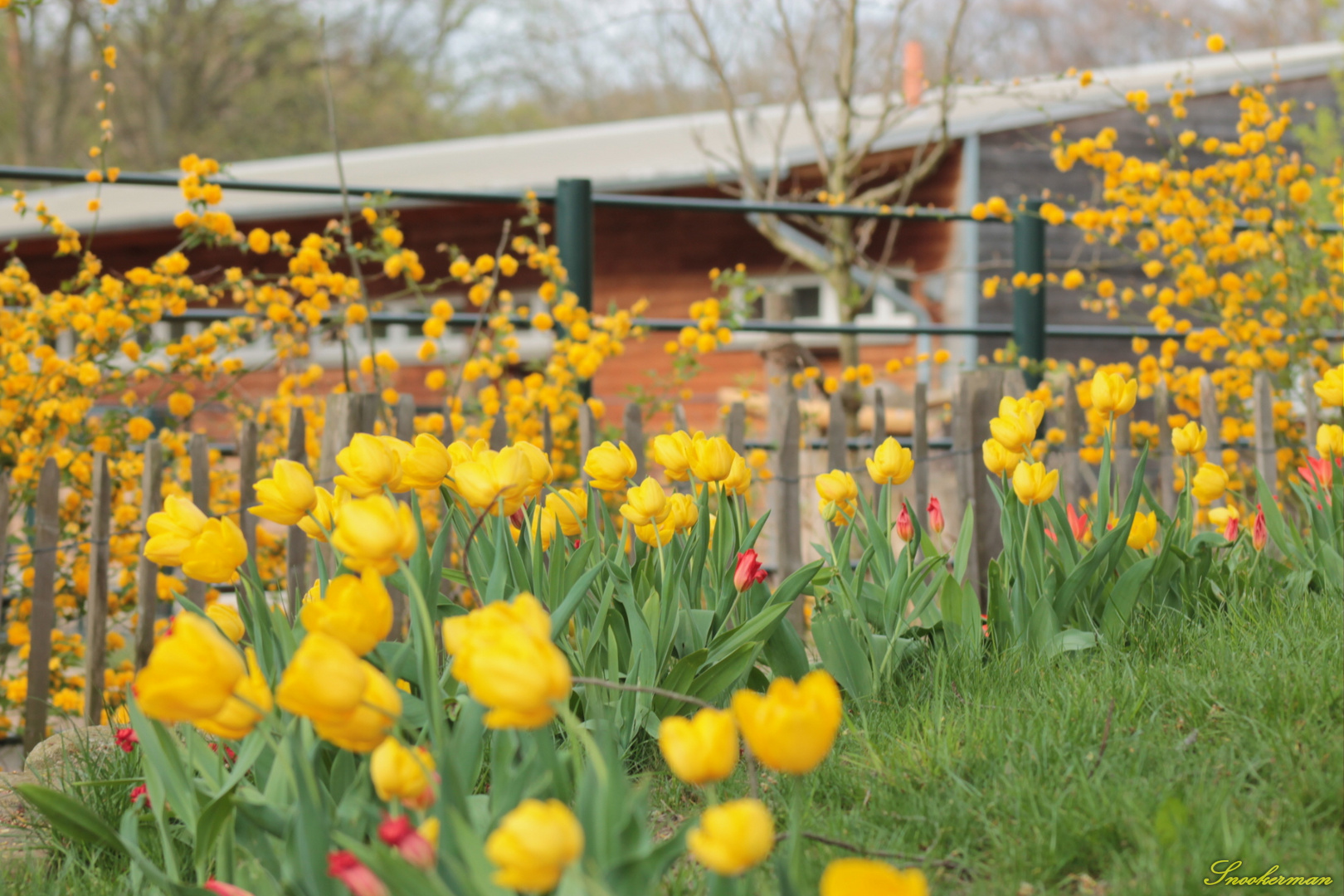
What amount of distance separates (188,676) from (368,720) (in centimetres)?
15

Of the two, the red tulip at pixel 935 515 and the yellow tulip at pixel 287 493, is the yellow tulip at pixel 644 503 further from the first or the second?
the red tulip at pixel 935 515

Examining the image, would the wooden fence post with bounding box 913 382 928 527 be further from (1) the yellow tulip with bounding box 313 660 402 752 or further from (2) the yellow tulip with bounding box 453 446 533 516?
(1) the yellow tulip with bounding box 313 660 402 752

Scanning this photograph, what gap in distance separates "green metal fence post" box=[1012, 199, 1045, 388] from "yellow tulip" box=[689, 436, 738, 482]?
295cm

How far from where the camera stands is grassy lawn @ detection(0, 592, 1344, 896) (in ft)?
3.60

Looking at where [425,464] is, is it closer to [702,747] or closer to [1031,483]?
[702,747]

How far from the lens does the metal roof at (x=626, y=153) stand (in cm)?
887

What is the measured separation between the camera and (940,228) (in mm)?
10156

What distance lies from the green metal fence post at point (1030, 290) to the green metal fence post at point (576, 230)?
1687mm

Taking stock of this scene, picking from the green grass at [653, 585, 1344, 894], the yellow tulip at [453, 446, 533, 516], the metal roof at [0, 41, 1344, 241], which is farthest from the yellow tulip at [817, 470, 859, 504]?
the metal roof at [0, 41, 1344, 241]

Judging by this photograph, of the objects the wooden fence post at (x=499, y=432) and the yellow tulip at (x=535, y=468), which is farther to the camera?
the wooden fence post at (x=499, y=432)

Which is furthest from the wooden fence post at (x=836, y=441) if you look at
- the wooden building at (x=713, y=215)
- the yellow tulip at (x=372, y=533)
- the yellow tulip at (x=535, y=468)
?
the wooden building at (x=713, y=215)

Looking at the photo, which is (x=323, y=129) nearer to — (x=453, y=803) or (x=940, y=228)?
(x=940, y=228)

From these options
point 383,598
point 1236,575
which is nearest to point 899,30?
point 1236,575

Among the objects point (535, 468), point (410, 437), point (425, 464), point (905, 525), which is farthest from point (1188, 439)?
point (410, 437)
